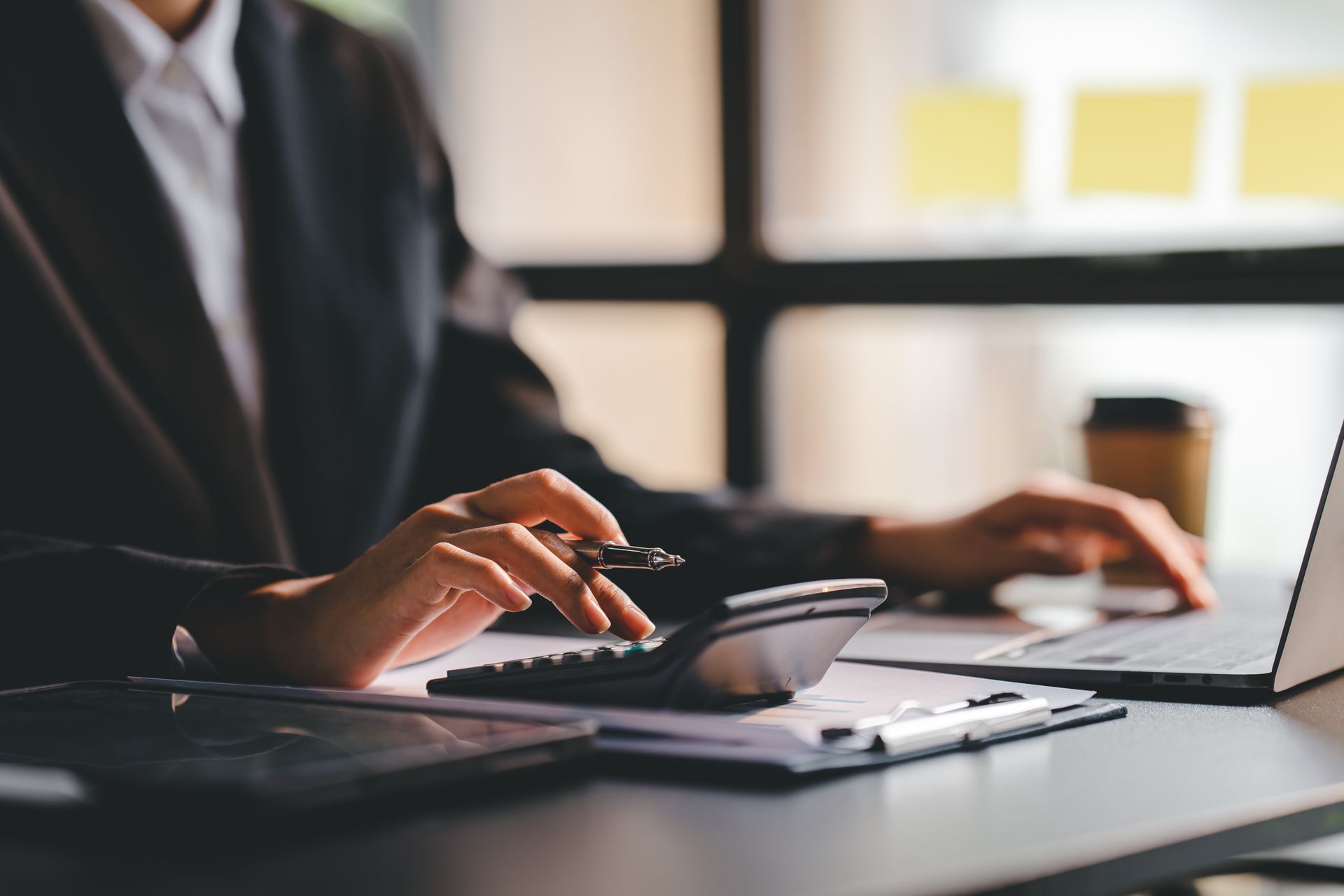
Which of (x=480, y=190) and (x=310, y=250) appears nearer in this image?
(x=310, y=250)

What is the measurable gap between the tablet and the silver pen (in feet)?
0.37

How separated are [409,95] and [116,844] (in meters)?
1.10

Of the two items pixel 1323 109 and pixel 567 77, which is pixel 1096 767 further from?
pixel 567 77

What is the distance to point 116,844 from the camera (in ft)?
1.60

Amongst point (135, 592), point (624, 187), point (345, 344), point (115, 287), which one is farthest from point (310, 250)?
point (624, 187)

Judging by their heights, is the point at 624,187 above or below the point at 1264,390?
above

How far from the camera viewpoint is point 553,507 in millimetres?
741

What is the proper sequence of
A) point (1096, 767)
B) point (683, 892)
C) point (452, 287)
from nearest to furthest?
point (683, 892) → point (1096, 767) → point (452, 287)

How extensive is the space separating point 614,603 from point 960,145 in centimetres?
133

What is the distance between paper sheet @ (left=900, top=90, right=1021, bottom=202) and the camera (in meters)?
1.85

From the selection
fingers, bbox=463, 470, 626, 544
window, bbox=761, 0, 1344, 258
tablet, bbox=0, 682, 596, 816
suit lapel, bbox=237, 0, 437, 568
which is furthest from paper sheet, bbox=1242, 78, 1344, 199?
tablet, bbox=0, 682, 596, 816

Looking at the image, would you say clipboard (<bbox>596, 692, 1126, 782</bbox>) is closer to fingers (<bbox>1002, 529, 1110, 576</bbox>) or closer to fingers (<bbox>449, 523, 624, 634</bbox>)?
fingers (<bbox>449, 523, 624, 634</bbox>)

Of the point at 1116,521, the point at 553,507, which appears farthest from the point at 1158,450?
the point at 553,507

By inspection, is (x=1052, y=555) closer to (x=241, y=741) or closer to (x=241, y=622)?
(x=241, y=622)
